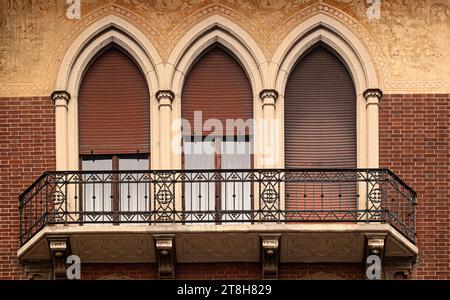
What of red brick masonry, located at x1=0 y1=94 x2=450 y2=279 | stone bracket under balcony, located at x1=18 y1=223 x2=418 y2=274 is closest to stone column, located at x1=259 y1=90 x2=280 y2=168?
stone bracket under balcony, located at x1=18 y1=223 x2=418 y2=274

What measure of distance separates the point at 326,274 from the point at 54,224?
168 inches

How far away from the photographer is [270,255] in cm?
2622

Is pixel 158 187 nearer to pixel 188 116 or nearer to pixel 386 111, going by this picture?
pixel 188 116

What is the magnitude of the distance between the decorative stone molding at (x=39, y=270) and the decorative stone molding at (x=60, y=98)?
2624 millimetres

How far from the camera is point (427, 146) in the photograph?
89.2 feet

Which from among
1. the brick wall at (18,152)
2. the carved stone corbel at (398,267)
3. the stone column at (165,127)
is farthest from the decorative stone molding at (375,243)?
the brick wall at (18,152)

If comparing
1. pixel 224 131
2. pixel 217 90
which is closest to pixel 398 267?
pixel 224 131

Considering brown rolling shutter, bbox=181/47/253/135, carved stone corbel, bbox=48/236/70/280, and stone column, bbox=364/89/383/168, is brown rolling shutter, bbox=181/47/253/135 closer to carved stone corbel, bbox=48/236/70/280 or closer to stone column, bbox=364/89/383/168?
stone column, bbox=364/89/383/168

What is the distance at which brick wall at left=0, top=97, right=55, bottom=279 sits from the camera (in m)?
27.0

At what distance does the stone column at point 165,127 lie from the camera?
88.7 ft

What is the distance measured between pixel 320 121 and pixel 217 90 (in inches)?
68.0

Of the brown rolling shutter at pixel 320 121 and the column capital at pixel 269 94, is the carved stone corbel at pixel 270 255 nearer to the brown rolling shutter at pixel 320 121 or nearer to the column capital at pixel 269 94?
the brown rolling shutter at pixel 320 121

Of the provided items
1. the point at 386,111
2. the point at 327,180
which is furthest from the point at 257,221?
the point at 386,111
